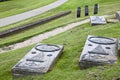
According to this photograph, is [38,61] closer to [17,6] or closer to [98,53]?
[98,53]

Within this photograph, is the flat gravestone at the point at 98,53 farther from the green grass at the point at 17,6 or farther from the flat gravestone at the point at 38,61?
the green grass at the point at 17,6

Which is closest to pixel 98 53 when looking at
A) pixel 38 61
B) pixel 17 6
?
pixel 38 61

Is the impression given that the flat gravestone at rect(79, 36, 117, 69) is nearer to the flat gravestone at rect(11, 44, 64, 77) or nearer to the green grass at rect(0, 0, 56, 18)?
the flat gravestone at rect(11, 44, 64, 77)

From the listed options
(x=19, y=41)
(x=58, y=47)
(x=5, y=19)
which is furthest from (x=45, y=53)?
(x=5, y=19)

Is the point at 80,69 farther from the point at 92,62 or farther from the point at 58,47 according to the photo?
the point at 58,47

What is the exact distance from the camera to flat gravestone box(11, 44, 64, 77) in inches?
290

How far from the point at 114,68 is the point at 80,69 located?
102 centimetres

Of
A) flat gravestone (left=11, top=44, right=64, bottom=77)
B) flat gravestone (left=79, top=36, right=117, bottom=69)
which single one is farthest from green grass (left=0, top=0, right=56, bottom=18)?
flat gravestone (left=11, top=44, right=64, bottom=77)

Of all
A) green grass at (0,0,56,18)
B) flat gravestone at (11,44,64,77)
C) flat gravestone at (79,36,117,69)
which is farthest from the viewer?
green grass at (0,0,56,18)

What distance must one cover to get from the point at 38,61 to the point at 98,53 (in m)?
1.82

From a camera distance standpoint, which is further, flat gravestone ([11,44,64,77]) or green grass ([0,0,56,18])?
green grass ([0,0,56,18])

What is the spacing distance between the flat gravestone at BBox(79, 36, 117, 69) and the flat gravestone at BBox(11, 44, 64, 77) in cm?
90

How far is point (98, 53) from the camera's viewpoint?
823cm

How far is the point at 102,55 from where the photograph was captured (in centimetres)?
812
